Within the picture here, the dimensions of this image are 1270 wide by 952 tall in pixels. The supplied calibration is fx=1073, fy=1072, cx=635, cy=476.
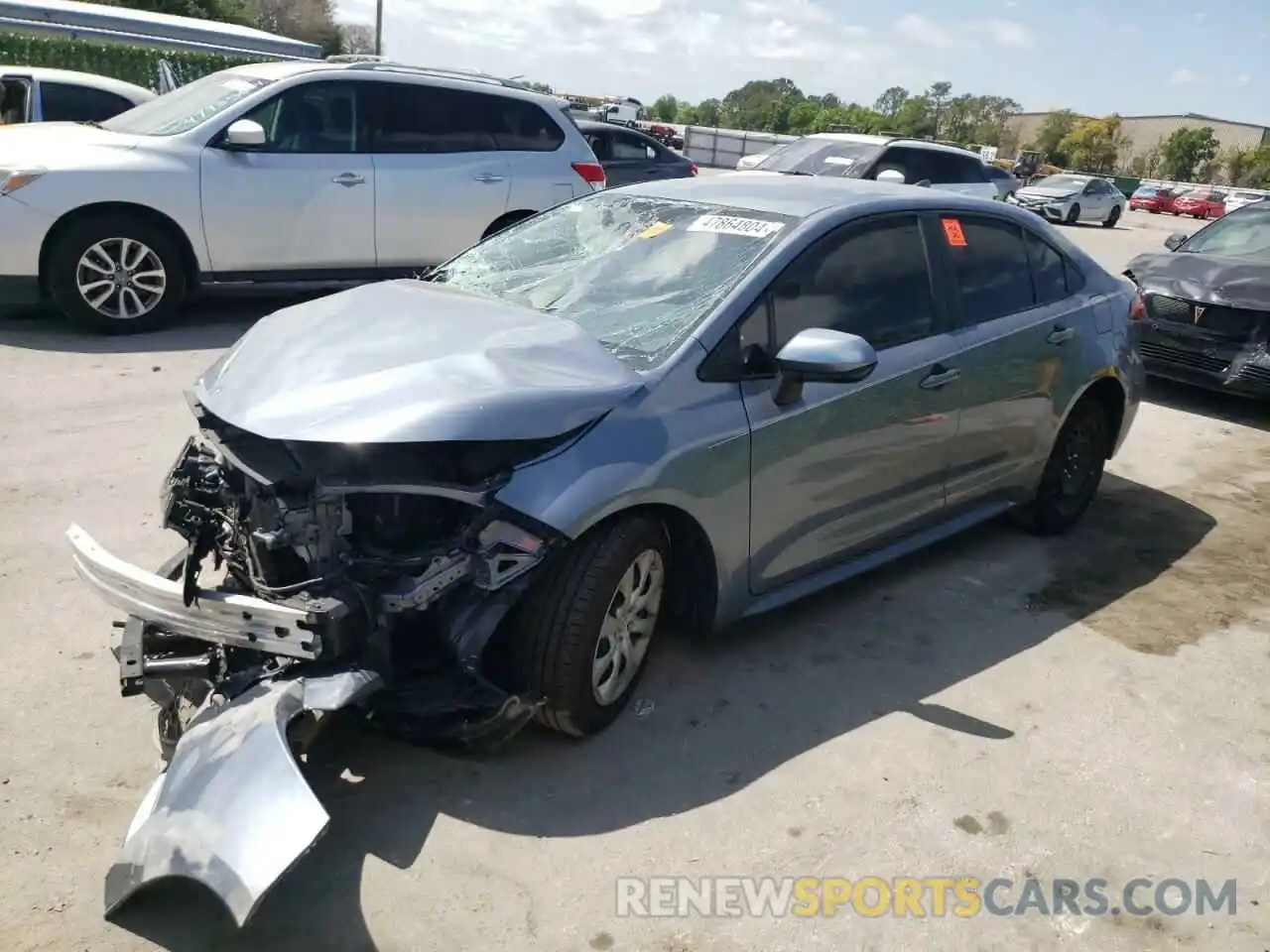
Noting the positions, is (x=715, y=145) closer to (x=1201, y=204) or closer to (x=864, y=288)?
(x=1201, y=204)

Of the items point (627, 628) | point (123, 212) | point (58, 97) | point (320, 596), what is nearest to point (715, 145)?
point (58, 97)

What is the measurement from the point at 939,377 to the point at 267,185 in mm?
5445

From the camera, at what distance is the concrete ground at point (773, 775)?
2619mm

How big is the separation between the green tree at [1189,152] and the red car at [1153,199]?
37726mm

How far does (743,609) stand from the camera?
3.65 m

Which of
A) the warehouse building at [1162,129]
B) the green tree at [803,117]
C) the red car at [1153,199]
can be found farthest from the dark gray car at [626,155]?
the warehouse building at [1162,129]

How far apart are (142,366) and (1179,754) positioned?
241 inches

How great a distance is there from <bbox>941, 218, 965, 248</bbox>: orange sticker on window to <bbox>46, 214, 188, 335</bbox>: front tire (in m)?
5.51

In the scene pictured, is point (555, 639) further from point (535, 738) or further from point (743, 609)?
point (743, 609)

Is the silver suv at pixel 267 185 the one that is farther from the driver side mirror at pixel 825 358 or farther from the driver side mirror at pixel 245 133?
the driver side mirror at pixel 825 358

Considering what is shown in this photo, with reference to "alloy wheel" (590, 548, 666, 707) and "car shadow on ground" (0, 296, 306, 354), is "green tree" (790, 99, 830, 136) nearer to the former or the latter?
"car shadow on ground" (0, 296, 306, 354)

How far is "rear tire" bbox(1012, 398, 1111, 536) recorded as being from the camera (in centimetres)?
519

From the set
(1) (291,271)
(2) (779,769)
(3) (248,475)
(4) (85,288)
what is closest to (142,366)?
(4) (85,288)

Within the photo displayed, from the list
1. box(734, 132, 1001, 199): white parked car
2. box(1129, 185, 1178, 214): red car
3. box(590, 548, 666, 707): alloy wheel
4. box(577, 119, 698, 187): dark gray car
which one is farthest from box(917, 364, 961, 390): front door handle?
box(1129, 185, 1178, 214): red car
